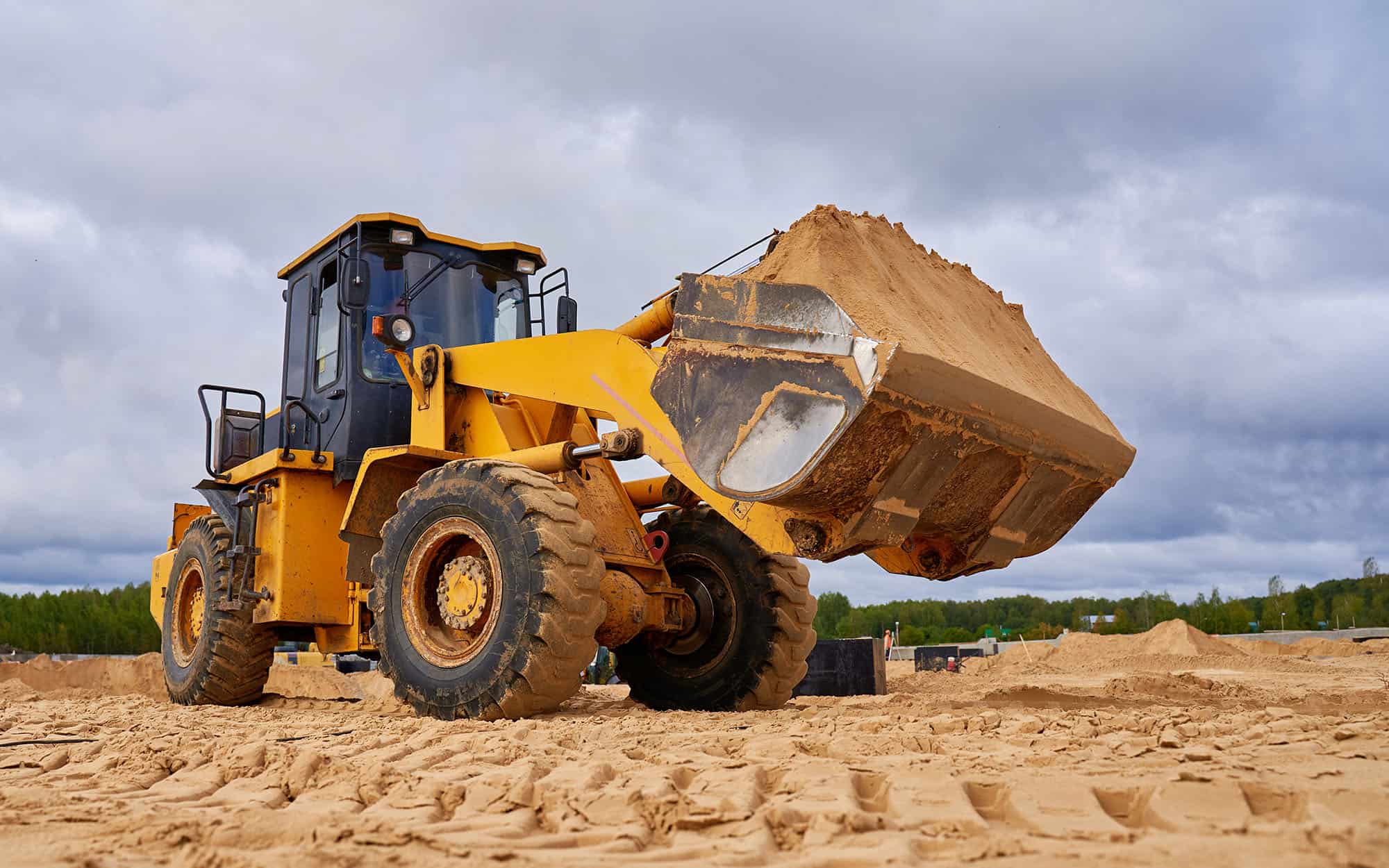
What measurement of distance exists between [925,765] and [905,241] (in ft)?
12.1

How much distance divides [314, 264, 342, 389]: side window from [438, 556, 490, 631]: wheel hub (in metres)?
2.73

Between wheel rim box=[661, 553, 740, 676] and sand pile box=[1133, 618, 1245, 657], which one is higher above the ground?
wheel rim box=[661, 553, 740, 676]

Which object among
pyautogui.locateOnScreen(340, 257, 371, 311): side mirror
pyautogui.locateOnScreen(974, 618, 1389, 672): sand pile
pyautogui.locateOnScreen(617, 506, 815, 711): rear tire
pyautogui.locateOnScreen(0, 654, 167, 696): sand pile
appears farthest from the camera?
pyautogui.locateOnScreen(0, 654, 167, 696): sand pile

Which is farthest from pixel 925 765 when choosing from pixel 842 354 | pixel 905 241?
pixel 905 241

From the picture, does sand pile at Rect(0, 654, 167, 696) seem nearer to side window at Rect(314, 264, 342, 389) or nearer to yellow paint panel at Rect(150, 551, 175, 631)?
yellow paint panel at Rect(150, 551, 175, 631)

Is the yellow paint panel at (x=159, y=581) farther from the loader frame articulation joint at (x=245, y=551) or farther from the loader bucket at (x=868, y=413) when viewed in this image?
the loader bucket at (x=868, y=413)

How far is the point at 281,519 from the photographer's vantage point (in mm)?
8031

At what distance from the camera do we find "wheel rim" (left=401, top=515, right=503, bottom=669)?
608 cm

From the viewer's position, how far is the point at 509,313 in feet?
28.8

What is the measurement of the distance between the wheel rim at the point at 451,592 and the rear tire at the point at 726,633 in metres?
1.60

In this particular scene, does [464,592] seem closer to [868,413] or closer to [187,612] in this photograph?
[868,413]

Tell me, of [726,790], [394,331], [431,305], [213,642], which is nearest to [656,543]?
[394,331]

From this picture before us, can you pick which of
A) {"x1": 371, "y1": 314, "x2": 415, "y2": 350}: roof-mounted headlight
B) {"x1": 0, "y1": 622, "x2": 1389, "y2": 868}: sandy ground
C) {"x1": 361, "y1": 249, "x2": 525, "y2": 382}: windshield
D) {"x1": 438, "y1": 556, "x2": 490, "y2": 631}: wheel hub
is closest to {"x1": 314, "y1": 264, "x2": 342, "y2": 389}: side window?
{"x1": 361, "y1": 249, "x2": 525, "y2": 382}: windshield

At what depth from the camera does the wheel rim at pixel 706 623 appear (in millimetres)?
7281
